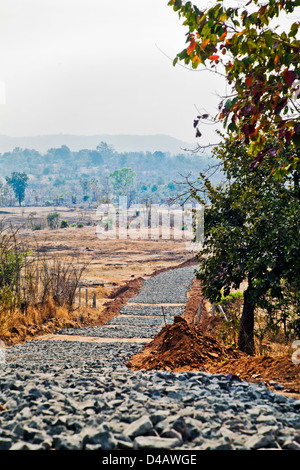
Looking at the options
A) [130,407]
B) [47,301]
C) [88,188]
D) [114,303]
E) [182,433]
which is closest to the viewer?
[182,433]

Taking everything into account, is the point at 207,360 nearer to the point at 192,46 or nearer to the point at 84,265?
the point at 192,46

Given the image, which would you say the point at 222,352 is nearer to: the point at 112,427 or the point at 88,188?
the point at 112,427

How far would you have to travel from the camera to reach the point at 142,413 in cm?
410

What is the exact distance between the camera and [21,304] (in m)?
14.5

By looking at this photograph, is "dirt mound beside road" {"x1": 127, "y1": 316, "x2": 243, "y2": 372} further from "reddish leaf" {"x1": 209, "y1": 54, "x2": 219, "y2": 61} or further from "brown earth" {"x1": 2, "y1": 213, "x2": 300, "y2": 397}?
"reddish leaf" {"x1": 209, "y1": 54, "x2": 219, "y2": 61}

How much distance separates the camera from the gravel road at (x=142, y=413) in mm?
3574

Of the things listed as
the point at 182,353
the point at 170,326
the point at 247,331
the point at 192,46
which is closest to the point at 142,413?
the point at 192,46

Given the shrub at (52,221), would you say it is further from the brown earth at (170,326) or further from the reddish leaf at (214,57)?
the reddish leaf at (214,57)

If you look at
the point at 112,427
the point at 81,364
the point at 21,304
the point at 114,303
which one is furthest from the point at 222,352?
the point at 114,303

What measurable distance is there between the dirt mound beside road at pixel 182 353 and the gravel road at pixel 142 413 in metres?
2.27

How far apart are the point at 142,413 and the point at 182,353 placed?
4.53m

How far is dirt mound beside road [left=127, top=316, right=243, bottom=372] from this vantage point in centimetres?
830

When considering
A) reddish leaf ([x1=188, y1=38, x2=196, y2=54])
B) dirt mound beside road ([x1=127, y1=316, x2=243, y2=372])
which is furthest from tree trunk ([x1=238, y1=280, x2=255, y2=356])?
reddish leaf ([x1=188, y1=38, x2=196, y2=54])
